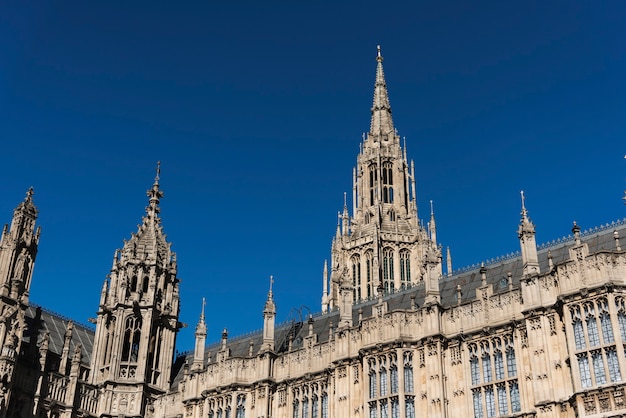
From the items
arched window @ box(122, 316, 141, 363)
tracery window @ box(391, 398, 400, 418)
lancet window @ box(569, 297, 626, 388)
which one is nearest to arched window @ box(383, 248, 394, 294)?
arched window @ box(122, 316, 141, 363)

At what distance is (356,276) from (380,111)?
81.8 feet

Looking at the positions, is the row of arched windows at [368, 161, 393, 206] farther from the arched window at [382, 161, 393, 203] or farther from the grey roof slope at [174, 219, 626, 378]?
the grey roof slope at [174, 219, 626, 378]

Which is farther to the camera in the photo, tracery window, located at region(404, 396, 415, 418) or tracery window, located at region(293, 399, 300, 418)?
tracery window, located at region(293, 399, 300, 418)

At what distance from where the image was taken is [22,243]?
5541 cm

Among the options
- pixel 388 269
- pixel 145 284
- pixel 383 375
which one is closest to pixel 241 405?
pixel 383 375

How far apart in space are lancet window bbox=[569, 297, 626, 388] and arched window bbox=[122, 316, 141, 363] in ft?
104

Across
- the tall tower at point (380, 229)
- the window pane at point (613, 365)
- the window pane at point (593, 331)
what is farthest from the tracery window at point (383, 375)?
the tall tower at point (380, 229)

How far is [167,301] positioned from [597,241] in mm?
31466

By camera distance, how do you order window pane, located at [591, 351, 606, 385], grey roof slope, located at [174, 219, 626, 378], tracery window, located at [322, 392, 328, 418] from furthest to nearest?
tracery window, located at [322, 392, 328, 418]
grey roof slope, located at [174, 219, 626, 378]
window pane, located at [591, 351, 606, 385]

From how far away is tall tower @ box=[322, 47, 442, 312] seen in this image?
78.8 meters

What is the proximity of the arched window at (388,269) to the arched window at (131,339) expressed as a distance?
28711 millimetres

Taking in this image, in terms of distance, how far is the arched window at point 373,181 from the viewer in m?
86.1

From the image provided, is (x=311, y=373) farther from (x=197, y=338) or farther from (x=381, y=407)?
(x=197, y=338)

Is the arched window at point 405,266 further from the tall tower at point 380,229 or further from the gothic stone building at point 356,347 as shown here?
the gothic stone building at point 356,347
